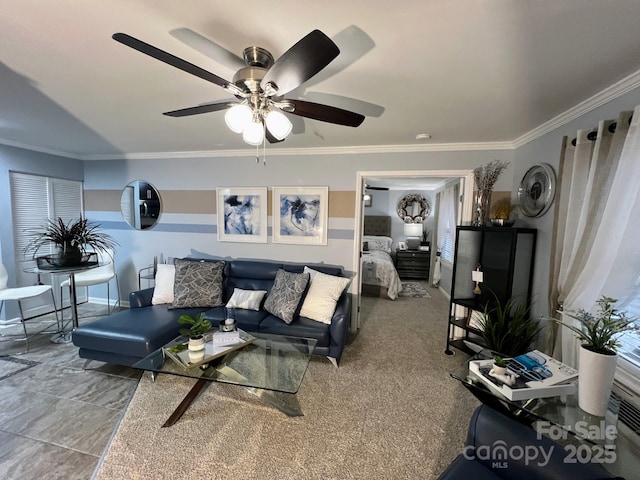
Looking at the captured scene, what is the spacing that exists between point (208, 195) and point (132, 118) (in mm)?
1439

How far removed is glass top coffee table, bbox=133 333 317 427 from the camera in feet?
6.07

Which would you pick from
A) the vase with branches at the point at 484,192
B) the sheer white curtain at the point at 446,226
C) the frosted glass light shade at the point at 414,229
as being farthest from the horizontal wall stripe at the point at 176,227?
the frosted glass light shade at the point at 414,229

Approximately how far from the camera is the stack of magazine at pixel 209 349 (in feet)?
6.43

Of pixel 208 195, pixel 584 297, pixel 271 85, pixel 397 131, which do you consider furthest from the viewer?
pixel 208 195

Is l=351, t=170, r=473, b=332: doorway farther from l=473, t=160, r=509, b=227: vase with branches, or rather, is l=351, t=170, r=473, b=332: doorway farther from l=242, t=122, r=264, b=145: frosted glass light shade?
l=242, t=122, r=264, b=145: frosted glass light shade

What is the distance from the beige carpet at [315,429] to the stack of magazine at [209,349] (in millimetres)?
426

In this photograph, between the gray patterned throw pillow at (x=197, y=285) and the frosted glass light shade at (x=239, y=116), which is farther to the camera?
the gray patterned throw pillow at (x=197, y=285)

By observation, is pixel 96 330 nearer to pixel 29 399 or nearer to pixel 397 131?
pixel 29 399

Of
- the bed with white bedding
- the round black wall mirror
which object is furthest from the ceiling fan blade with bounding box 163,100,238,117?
the bed with white bedding

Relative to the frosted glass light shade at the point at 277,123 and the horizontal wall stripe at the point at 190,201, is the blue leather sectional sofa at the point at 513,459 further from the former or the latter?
the horizontal wall stripe at the point at 190,201

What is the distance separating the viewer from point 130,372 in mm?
2543

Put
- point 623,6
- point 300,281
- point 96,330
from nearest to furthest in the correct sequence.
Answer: point 623,6 → point 96,330 → point 300,281

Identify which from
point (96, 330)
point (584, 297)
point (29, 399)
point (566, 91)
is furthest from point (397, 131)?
point (29, 399)

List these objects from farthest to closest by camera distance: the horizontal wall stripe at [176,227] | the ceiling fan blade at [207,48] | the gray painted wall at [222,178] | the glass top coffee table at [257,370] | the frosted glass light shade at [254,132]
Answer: the horizontal wall stripe at [176,227]
the gray painted wall at [222,178]
the glass top coffee table at [257,370]
the frosted glass light shade at [254,132]
the ceiling fan blade at [207,48]
